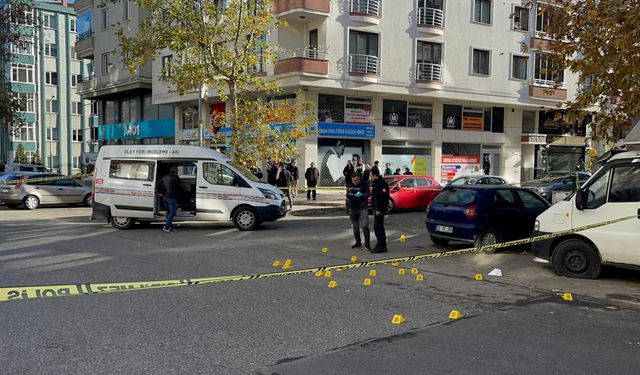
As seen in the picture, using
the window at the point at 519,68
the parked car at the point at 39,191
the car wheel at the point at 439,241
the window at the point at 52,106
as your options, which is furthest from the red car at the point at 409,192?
the window at the point at 52,106

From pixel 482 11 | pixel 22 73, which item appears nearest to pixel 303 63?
pixel 482 11

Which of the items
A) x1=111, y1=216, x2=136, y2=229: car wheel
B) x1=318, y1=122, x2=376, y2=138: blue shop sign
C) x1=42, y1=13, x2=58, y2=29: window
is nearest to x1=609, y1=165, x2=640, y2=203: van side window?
x1=111, y1=216, x2=136, y2=229: car wheel

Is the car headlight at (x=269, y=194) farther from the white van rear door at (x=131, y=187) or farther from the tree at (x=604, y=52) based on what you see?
the tree at (x=604, y=52)

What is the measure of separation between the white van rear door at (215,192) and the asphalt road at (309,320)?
356cm

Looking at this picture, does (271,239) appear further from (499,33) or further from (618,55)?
(499,33)

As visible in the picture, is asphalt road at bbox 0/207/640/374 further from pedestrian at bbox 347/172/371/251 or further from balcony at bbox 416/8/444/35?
balcony at bbox 416/8/444/35

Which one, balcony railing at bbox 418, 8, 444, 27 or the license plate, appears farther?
balcony railing at bbox 418, 8, 444, 27

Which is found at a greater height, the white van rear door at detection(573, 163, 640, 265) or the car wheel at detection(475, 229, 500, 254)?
the white van rear door at detection(573, 163, 640, 265)

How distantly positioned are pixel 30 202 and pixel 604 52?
1925 cm

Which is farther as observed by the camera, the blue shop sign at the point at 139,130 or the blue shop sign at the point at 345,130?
the blue shop sign at the point at 139,130

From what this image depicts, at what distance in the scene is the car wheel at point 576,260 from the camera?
27.3ft

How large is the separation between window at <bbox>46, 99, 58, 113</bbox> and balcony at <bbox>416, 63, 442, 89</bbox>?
46881 mm

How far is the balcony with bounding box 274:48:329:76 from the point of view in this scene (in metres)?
25.3

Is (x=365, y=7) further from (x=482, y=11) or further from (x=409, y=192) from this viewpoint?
(x=409, y=192)
